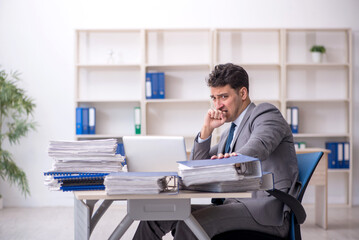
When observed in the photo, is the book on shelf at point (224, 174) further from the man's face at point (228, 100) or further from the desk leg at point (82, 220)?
the man's face at point (228, 100)

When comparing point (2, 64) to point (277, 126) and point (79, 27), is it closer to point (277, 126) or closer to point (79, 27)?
point (79, 27)

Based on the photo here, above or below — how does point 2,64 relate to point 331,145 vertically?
above

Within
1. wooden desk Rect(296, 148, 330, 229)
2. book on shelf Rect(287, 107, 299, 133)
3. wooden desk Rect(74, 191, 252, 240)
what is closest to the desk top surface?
wooden desk Rect(74, 191, 252, 240)

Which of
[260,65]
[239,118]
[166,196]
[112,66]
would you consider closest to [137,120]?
[112,66]

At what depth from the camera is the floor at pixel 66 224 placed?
390 cm

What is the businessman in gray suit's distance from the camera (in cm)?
183

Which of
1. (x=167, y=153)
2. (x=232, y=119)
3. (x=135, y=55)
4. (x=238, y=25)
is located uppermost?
(x=238, y=25)

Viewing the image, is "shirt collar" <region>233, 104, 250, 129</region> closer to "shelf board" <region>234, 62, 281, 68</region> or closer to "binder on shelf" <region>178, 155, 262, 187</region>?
"binder on shelf" <region>178, 155, 262, 187</region>

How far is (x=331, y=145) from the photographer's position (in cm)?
533

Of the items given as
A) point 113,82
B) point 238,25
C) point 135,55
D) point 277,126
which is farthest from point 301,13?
point 277,126

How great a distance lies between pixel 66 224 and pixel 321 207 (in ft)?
7.72

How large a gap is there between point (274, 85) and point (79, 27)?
2365mm

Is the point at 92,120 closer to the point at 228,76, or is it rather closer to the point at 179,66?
the point at 179,66

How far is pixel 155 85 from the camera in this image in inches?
206
